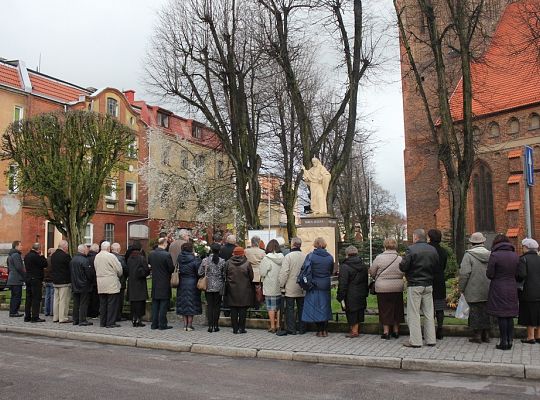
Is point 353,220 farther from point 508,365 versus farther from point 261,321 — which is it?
point 508,365

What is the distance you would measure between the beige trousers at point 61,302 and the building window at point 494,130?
23.5 meters

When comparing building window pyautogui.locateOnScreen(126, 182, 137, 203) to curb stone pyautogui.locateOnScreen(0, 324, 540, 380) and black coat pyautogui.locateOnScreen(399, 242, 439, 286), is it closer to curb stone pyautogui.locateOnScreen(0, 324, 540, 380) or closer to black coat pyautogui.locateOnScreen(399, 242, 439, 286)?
curb stone pyautogui.locateOnScreen(0, 324, 540, 380)

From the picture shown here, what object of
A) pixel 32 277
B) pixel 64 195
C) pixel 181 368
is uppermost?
pixel 64 195

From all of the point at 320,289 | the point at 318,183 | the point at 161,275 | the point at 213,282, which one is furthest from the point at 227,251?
the point at 318,183

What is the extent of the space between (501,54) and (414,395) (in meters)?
27.8

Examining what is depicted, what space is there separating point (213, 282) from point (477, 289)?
16.4 ft

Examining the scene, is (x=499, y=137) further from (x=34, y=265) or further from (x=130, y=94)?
(x=130, y=94)

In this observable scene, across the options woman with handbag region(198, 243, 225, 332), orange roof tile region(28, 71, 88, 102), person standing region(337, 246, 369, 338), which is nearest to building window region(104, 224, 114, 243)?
orange roof tile region(28, 71, 88, 102)

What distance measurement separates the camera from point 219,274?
36.3 ft

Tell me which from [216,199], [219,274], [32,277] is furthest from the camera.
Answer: [216,199]

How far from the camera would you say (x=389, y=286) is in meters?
9.64

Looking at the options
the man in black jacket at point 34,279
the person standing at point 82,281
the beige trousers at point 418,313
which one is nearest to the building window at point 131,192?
the man in black jacket at point 34,279

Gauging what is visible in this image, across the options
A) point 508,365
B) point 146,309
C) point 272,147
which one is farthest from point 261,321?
point 272,147

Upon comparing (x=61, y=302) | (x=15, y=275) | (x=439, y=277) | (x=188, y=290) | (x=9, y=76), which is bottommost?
(x=61, y=302)
